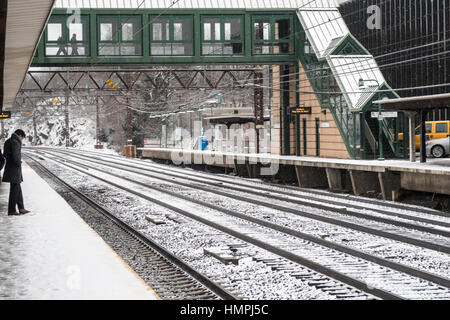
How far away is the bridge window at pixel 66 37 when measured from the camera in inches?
1447

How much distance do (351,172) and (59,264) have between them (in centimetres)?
1552

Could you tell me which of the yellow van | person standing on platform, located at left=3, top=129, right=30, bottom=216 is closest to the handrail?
the yellow van

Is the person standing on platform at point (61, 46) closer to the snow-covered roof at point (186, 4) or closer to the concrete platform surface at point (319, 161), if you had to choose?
the snow-covered roof at point (186, 4)

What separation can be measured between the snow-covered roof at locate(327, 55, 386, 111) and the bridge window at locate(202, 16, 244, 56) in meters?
5.71

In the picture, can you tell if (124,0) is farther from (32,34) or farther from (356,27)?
(32,34)

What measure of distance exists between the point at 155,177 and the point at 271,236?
19559 mm

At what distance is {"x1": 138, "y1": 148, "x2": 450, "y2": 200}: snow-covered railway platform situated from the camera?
1944 cm

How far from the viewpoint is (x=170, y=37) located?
123 feet

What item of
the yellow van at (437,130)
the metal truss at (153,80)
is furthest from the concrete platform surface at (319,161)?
the yellow van at (437,130)

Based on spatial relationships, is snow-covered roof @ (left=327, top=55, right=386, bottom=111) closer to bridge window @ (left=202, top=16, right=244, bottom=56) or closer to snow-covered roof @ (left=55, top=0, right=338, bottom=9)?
snow-covered roof @ (left=55, top=0, right=338, bottom=9)

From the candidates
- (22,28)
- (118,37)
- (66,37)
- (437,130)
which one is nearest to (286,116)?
(437,130)

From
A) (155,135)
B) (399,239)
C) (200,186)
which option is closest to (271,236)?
(399,239)

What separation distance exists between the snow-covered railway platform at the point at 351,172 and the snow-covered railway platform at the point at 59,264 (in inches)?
386
